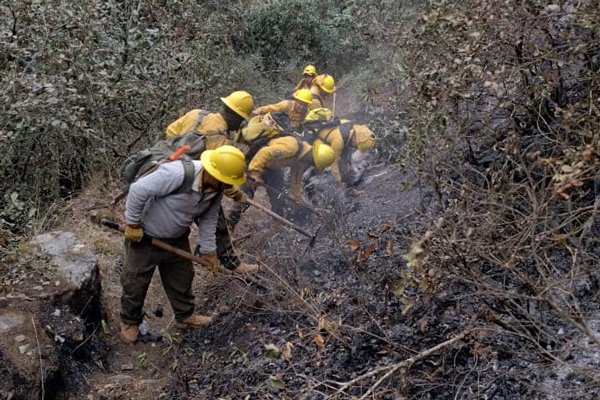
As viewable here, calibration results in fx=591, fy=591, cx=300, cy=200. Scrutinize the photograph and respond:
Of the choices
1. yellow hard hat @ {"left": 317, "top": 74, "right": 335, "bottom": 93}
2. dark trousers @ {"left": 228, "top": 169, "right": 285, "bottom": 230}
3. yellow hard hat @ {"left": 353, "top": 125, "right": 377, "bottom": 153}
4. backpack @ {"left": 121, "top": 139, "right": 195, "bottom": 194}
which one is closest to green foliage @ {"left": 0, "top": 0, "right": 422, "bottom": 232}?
yellow hard hat @ {"left": 353, "top": 125, "right": 377, "bottom": 153}

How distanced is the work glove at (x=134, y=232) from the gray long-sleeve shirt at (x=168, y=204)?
46mm

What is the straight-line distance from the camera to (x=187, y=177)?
4371 millimetres

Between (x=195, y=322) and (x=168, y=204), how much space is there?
49.9 inches

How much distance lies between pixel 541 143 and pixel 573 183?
2.07 m

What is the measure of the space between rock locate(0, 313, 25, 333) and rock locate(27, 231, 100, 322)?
35cm

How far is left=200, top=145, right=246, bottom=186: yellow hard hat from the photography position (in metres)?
4.38

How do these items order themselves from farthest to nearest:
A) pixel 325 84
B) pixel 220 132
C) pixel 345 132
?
1. pixel 325 84
2. pixel 345 132
3. pixel 220 132

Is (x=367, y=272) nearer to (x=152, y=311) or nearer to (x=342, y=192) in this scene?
(x=152, y=311)

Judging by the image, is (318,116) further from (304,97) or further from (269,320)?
(269,320)

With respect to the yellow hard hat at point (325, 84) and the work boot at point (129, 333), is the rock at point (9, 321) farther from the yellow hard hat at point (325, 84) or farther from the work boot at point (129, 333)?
the yellow hard hat at point (325, 84)

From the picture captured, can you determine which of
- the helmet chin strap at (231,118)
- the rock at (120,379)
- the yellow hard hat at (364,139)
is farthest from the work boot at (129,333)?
the yellow hard hat at (364,139)

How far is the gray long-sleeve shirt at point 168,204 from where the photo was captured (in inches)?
169

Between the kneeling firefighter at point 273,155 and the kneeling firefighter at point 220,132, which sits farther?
the kneeling firefighter at point 273,155

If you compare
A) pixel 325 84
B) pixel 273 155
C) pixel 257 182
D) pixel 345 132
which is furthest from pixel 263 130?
pixel 325 84
